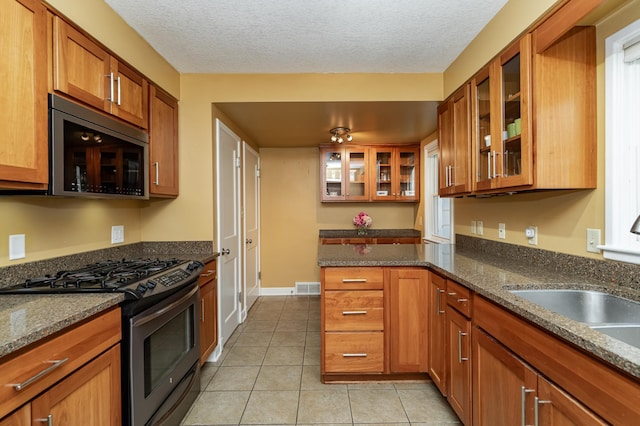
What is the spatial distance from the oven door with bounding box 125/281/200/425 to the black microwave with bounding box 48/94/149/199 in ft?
2.26

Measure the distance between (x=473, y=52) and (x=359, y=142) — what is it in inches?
82.9

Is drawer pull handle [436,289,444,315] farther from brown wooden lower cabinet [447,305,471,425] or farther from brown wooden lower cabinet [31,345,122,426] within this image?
brown wooden lower cabinet [31,345,122,426]

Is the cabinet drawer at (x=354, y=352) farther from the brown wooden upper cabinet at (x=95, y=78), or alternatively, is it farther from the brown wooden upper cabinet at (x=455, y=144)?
the brown wooden upper cabinet at (x=95, y=78)

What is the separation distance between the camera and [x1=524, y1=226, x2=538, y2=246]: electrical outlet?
179 centimetres

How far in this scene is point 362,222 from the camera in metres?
4.29

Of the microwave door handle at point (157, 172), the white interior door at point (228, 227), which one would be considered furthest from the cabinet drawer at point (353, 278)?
the microwave door handle at point (157, 172)

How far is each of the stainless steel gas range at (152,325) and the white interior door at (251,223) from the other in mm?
1670

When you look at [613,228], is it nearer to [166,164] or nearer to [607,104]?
[607,104]

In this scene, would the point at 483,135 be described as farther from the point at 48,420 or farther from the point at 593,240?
the point at 48,420

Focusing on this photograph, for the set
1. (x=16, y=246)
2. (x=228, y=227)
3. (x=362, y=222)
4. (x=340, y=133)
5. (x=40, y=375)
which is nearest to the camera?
(x=40, y=375)

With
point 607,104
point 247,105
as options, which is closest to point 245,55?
point 247,105

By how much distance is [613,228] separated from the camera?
133 cm

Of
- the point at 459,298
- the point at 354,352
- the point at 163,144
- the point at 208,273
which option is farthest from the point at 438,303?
the point at 163,144

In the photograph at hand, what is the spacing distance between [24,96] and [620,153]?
2.56 m
